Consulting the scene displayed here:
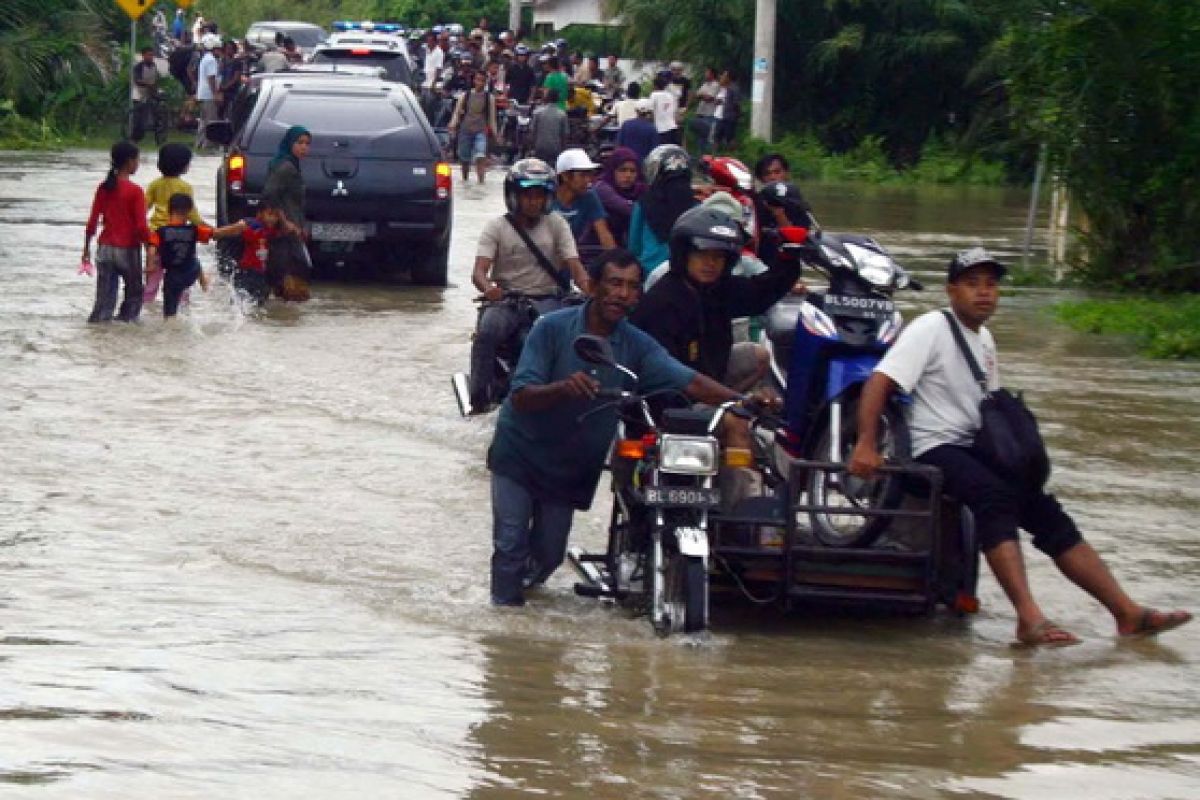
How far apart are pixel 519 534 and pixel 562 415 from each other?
47 centimetres

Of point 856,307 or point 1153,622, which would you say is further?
point 856,307

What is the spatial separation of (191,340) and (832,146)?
978 inches

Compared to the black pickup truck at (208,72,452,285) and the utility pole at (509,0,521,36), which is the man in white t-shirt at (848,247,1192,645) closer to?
the black pickup truck at (208,72,452,285)

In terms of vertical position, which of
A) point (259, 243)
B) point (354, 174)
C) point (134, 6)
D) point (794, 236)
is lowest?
point (259, 243)

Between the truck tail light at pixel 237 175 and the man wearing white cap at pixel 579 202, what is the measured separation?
5885 mm

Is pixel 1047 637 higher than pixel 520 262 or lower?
lower

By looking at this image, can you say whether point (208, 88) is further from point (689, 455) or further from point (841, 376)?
point (689, 455)

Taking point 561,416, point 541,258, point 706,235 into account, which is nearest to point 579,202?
point 541,258

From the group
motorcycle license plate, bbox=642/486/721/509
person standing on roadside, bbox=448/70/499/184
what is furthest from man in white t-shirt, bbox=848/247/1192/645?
person standing on roadside, bbox=448/70/499/184

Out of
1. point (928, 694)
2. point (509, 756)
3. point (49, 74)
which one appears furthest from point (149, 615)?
point (49, 74)

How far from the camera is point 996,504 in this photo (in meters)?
8.45

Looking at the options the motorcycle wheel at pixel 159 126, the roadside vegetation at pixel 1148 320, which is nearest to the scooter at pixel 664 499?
the roadside vegetation at pixel 1148 320

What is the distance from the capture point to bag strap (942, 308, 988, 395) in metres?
8.62

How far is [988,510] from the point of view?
27.7 feet
